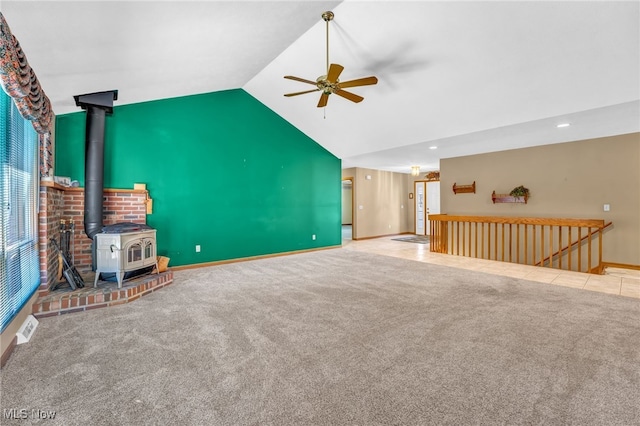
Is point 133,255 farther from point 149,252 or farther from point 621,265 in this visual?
point 621,265

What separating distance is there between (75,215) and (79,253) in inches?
21.8

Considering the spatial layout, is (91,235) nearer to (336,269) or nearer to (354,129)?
(336,269)

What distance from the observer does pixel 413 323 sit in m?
2.75

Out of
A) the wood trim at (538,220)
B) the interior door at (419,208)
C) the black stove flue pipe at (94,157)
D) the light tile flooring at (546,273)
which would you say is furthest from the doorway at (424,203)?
the black stove flue pipe at (94,157)

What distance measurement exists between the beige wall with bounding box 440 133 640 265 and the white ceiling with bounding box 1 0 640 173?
65 cm

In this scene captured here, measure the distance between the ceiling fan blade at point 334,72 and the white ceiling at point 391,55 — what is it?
0.85m

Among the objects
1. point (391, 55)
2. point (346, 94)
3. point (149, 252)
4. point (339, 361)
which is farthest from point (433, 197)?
point (339, 361)

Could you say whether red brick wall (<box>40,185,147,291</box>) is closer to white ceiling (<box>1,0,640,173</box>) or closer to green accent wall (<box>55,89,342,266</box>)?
green accent wall (<box>55,89,342,266</box>)

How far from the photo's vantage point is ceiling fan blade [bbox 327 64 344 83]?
3.10 metres

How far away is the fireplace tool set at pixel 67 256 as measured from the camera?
338cm

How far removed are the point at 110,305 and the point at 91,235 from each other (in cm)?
114

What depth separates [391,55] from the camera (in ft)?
13.2

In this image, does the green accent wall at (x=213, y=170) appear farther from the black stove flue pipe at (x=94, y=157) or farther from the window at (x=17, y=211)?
the window at (x=17, y=211)

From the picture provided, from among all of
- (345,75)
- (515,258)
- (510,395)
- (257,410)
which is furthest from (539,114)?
(257,410)
